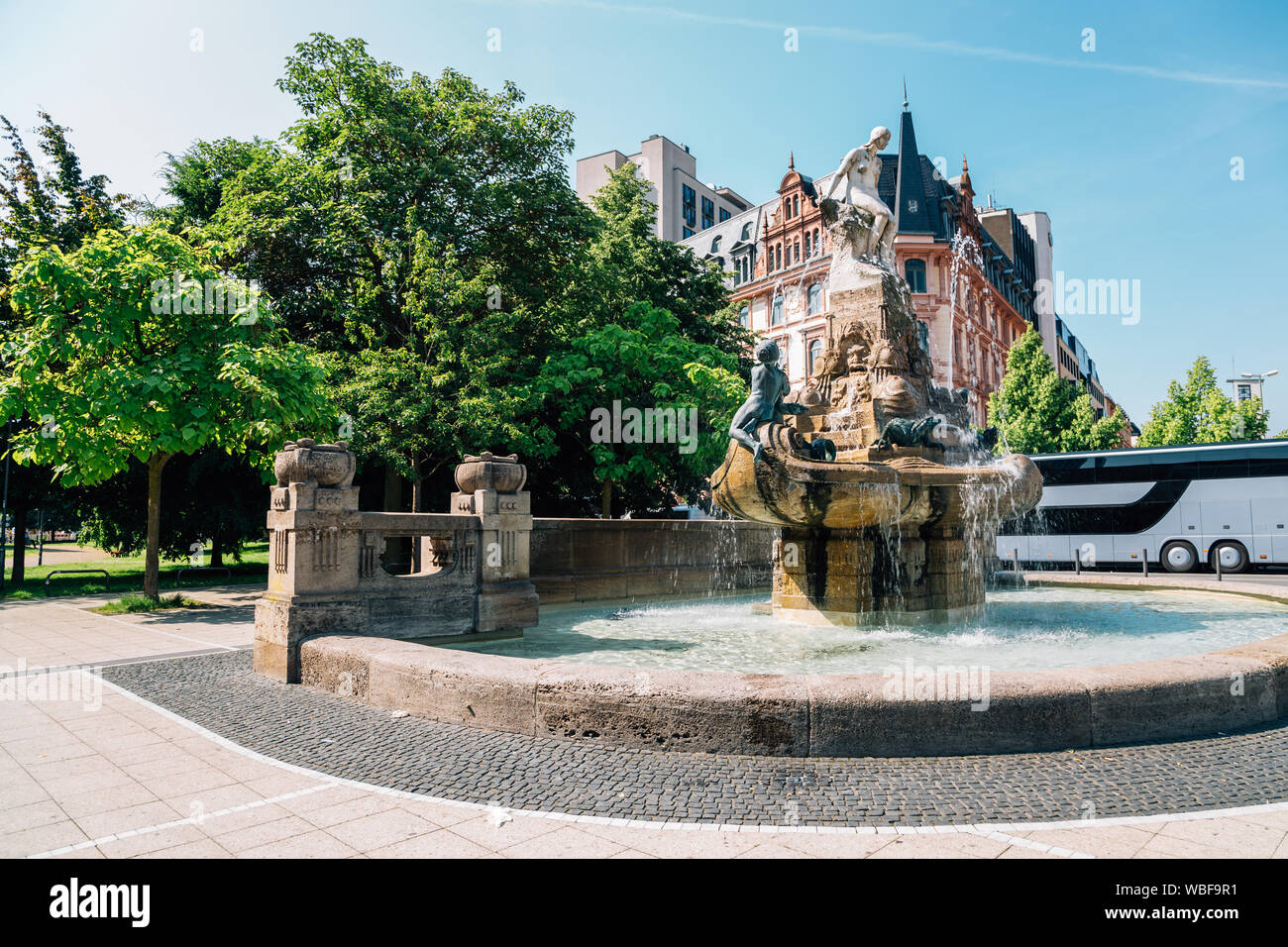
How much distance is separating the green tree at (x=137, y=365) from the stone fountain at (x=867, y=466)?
9.77 meters

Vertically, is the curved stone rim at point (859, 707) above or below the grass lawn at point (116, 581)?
above

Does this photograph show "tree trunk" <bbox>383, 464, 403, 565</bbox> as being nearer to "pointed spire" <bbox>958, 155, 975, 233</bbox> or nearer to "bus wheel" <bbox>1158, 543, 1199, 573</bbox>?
"bus wheel" <bbox>1158, 543, 1199, 573</bbox>

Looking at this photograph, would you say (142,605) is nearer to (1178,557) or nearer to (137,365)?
(137,365)

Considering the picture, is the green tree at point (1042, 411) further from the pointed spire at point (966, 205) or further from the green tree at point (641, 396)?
the green tree at point (641, 396)

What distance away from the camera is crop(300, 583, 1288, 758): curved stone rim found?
4758 millimetres

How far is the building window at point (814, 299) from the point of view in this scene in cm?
5123

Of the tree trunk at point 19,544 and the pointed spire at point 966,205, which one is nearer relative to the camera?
the tree trunk at point 19,544

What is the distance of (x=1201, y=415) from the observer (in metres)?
42.2

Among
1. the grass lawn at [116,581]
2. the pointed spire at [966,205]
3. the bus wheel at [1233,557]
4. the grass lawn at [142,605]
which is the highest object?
the pointed spire at [966,205]

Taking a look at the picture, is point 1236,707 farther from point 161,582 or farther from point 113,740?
point 161,582

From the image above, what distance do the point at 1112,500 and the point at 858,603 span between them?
19128 millimetres

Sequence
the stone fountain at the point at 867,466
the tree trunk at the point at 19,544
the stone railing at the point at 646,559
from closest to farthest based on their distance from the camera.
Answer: the stone fountain at the point at 867,466 < the stone railing at the point at 646,559 < the tree trunk at the point at 19,544

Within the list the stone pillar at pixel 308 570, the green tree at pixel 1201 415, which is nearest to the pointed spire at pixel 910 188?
the green tree at pixel 1201 415

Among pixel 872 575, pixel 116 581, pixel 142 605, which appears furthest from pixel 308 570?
pixel 116 581
